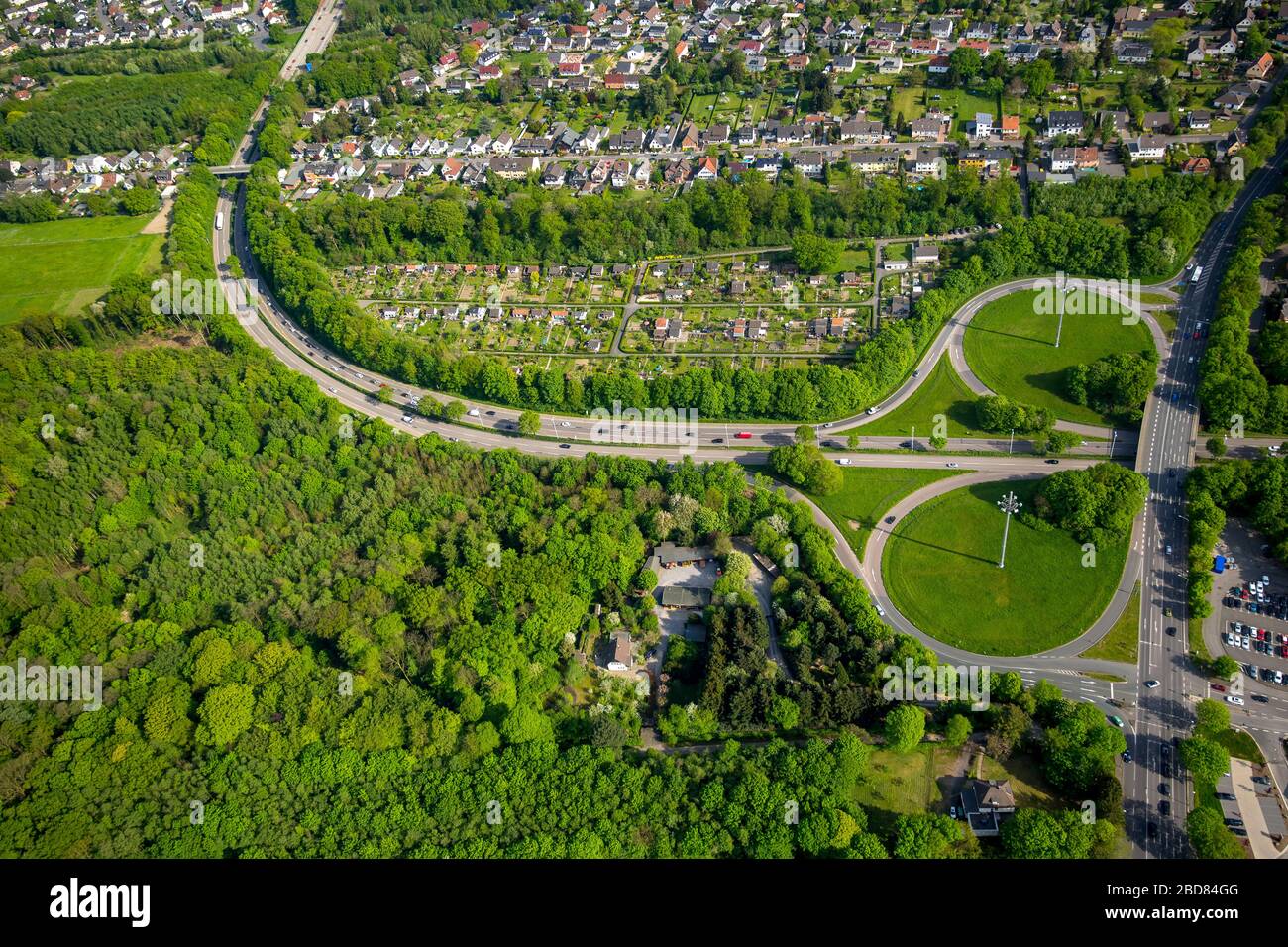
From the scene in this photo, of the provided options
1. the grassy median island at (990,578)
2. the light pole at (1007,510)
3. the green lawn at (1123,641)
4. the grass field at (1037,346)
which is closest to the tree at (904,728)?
the grassy median island at (990,578)

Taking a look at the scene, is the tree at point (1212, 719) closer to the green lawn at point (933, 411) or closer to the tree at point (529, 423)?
the green lawn at point (933, 411)

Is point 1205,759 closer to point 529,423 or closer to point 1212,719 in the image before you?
point 1212,719

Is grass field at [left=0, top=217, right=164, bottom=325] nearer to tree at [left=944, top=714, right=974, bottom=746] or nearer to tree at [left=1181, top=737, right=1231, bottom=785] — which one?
tree at [left=944, top=714, right=974, bottom=746]

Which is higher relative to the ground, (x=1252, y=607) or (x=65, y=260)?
(x=65, y=260)

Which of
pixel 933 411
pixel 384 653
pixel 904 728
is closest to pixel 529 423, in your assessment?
pixel 384 653

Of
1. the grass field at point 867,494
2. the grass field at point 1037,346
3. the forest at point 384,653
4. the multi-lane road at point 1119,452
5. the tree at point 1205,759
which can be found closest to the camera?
the tree at point 1205,759

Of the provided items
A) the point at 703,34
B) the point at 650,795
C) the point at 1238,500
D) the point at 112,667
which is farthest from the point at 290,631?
the point at 703,34

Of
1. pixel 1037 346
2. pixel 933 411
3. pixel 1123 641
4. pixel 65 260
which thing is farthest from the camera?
pixel 65 260
